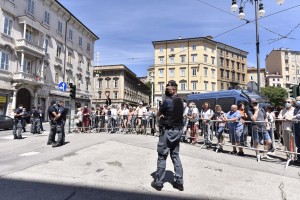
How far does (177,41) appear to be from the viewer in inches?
2211

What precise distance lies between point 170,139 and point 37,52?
28.6 m

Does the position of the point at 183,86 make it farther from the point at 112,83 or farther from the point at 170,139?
the point at 170,139

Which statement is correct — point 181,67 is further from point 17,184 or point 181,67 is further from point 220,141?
point 17,184

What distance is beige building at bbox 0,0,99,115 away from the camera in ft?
85.1

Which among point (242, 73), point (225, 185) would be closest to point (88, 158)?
point (225, 185)

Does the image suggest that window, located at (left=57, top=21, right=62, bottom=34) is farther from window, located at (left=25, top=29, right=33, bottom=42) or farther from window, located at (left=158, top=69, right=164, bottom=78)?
window, located at (left=158, top=69, right=164, bottom=78)

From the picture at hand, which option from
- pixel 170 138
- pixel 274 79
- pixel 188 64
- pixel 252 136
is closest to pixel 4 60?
pixel 252 136

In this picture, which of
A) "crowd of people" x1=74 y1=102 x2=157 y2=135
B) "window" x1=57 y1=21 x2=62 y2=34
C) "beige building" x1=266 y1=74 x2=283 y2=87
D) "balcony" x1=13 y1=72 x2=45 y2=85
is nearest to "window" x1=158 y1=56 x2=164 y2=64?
"window" x1=57 y1=21 x2=62 y2=34

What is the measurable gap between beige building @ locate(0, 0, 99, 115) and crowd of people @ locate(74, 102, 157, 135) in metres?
14.7

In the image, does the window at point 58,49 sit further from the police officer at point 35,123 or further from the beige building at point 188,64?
the beige building at point 188,64

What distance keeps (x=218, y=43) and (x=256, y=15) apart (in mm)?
46660

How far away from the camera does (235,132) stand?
830cm

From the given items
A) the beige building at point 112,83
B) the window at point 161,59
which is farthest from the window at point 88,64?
the window at point 161,59

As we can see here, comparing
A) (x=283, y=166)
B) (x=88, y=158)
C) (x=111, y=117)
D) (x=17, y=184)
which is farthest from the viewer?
(x=111, y=117)
